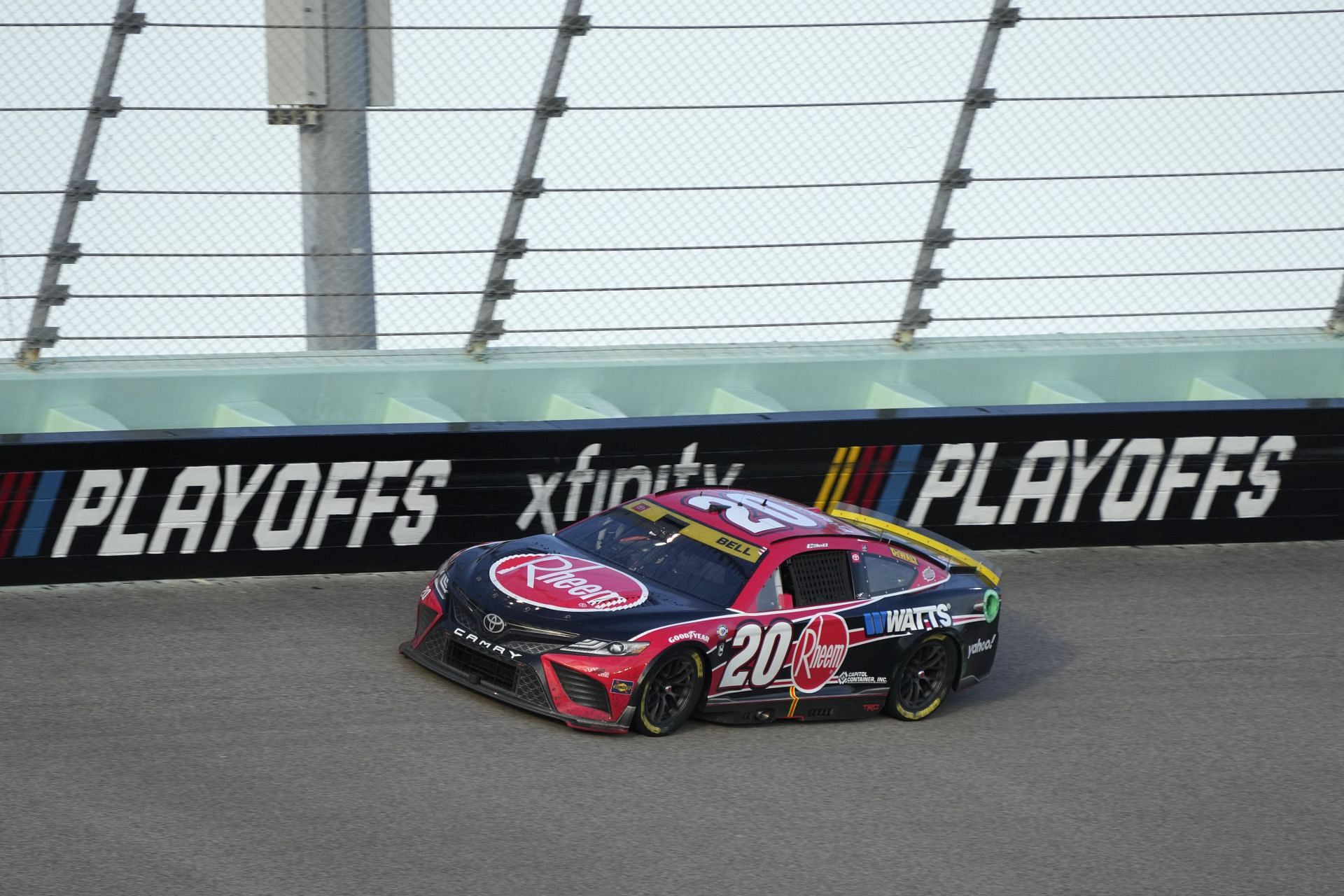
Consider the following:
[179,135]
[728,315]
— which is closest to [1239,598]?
[728,315]

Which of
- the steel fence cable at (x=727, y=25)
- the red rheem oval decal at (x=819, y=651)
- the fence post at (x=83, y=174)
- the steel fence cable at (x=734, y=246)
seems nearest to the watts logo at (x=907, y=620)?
the red rheem oval decal at (x=819, y=651)

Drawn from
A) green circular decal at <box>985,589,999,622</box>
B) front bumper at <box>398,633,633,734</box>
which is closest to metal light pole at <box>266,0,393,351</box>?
front bumper at <box>398,633,633,734</box>

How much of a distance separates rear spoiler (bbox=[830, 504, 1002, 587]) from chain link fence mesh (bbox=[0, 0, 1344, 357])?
6.12 ft

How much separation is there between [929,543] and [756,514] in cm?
124

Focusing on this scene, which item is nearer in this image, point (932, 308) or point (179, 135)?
point (179, 135)

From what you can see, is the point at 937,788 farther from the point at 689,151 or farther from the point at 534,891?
the point at 689,151

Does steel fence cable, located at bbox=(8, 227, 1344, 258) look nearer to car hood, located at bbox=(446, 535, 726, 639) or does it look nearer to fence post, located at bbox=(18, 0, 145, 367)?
fence post, located at bbox=(18, 0, 145, 367)

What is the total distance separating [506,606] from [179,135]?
3.73 m

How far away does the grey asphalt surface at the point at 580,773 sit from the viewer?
730 cm

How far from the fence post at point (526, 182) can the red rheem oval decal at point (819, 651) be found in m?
3.53

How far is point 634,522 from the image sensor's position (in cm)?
995

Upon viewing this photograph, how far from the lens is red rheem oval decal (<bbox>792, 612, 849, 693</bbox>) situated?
30.5 ft

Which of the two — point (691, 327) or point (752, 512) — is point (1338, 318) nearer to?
point (691, 327)

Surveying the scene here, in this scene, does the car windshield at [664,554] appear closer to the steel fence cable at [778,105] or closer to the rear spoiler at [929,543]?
the rear spoiler at [929,543]
